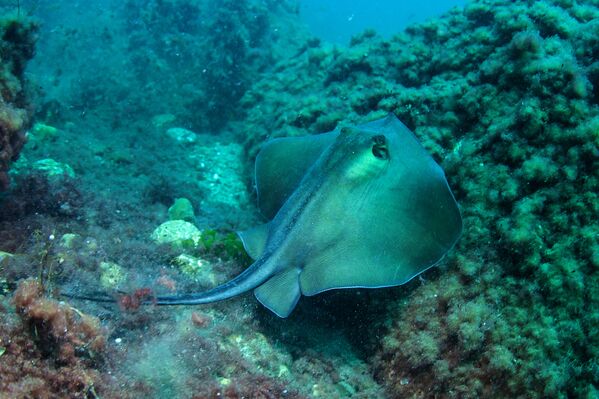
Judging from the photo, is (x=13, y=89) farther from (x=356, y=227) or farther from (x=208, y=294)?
(x=356, y=227)

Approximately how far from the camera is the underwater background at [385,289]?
3.25 metres

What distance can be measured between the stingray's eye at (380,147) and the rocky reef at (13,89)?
15.7ft

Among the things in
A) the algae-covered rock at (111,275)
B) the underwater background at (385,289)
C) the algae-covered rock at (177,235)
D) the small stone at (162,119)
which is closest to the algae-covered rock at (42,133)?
the underwater background at (385,289)

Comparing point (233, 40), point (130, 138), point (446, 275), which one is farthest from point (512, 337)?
point (233, 40)

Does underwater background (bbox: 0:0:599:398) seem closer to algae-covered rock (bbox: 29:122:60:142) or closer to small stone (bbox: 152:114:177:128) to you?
algae-covered rock (bbox: 29:122:60:142)

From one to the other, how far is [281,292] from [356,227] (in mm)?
1021

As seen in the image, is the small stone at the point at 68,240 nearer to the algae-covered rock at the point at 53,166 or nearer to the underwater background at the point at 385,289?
the underwater background at the point at 385,289

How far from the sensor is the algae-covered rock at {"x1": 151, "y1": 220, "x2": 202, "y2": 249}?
5180 millimetres

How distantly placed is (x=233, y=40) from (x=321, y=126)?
34.9 feet

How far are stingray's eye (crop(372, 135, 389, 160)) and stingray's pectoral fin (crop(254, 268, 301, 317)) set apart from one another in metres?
1.54

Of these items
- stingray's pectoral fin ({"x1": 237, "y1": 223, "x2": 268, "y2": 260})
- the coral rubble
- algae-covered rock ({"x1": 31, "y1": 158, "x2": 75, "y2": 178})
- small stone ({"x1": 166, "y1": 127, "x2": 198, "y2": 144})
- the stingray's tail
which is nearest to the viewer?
the coral rubble

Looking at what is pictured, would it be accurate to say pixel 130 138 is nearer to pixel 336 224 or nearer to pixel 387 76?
pixel 387 76

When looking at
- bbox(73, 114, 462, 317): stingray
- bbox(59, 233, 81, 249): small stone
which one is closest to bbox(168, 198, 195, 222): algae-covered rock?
bbox(59, 233, 81, 249): small stone

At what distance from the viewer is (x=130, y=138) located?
11500mm
